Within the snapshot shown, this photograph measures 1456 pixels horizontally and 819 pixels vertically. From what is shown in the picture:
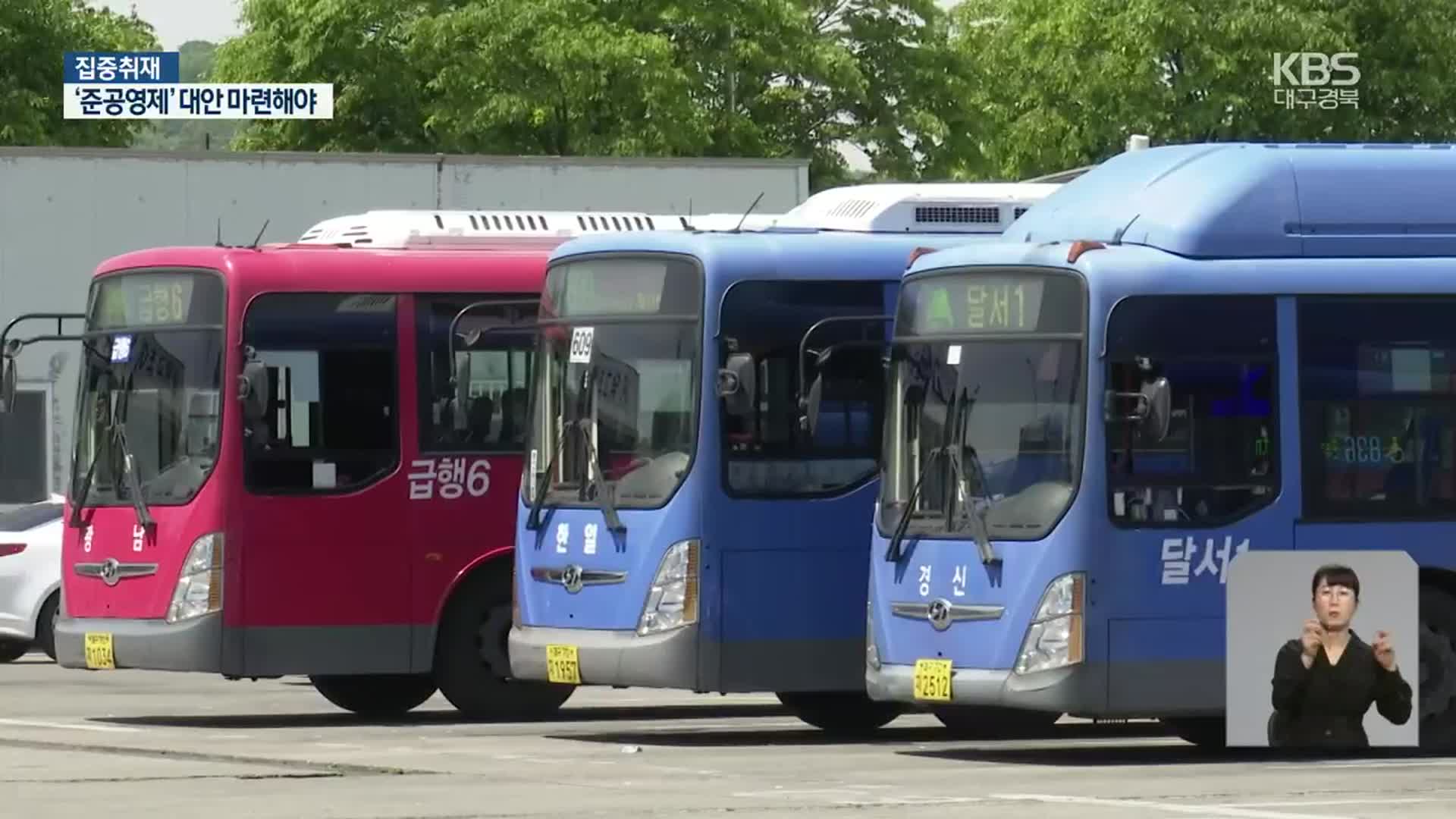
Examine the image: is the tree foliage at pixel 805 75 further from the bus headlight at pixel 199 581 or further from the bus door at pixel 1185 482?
the bus door at pixel 1185 482

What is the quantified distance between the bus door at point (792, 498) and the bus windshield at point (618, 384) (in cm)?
25

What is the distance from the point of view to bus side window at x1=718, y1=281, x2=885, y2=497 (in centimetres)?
1800

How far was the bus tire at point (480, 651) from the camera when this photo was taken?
1988cm

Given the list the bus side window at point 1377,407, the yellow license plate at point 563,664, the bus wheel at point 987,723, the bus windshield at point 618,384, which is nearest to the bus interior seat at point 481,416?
the bus windshield at point 618,384

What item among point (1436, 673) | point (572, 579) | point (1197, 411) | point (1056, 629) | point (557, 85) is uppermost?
point (557, 85)

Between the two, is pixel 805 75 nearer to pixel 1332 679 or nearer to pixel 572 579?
pixel 572 579

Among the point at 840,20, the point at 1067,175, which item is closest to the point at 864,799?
the point at 1067,175

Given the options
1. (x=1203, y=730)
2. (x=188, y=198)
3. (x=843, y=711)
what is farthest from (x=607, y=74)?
(x=1203, y=730)

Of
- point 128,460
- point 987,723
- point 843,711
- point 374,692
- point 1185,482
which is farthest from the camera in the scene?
point 374,692

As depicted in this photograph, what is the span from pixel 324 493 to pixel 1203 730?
542cm

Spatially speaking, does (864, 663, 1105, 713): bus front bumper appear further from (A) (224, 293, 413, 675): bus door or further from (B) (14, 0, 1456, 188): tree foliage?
(B) (14, 0, 1456, 188): tree foliage

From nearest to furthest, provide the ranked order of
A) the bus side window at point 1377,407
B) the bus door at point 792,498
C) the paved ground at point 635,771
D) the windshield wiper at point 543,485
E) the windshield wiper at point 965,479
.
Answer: the paved ground at point 635,771
the windshield wiper at point 965,479
the bus side window at point 1377,407
the bus door at point 792,498
the windshield wiper at point 543,485

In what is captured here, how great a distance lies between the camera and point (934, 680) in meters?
16.2

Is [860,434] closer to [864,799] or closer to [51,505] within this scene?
[864,799]
